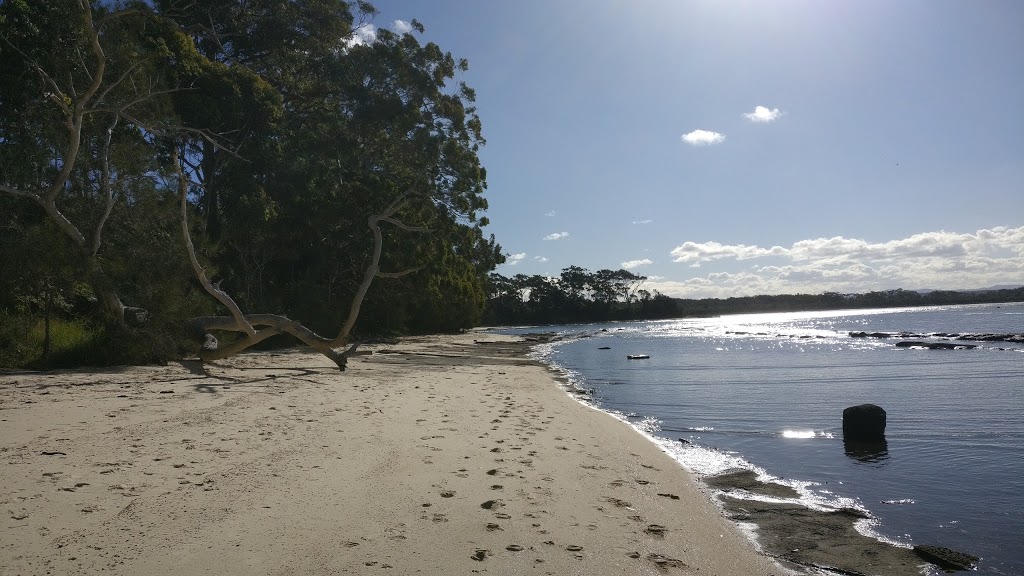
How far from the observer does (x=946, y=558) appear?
4.77 meters

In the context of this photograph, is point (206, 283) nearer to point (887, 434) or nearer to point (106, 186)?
point (106, 186)

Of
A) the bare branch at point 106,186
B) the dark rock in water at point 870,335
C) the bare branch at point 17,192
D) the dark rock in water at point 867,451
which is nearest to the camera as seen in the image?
the dark rock in water at point 867,451

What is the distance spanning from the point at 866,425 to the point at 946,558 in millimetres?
5202

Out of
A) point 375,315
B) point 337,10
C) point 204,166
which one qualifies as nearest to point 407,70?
point 337,10

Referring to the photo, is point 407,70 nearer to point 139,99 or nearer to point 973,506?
point 139,99

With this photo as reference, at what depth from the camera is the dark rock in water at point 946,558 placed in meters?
4.70

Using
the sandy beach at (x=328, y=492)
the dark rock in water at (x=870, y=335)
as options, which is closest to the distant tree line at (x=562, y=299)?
the dark rock in water at (x=870, y=335)

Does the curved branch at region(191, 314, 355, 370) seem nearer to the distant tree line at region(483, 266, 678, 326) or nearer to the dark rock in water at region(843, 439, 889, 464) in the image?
the dark rock in water at region(843, 439, 889, 464)

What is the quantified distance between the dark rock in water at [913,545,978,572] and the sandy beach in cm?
140

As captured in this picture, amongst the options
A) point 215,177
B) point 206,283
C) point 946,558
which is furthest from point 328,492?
point 215,177

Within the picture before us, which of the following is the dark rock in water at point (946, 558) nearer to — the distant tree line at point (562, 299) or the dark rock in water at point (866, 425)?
the dark rock in water at point (866, 425)

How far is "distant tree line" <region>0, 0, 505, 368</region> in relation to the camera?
13523 millimetres

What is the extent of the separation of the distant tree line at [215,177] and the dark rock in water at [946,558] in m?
14.1

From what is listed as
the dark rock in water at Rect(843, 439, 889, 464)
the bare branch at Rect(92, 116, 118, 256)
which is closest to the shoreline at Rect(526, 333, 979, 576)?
the dark rock in water at Rect(843, 439, 889, 464)
